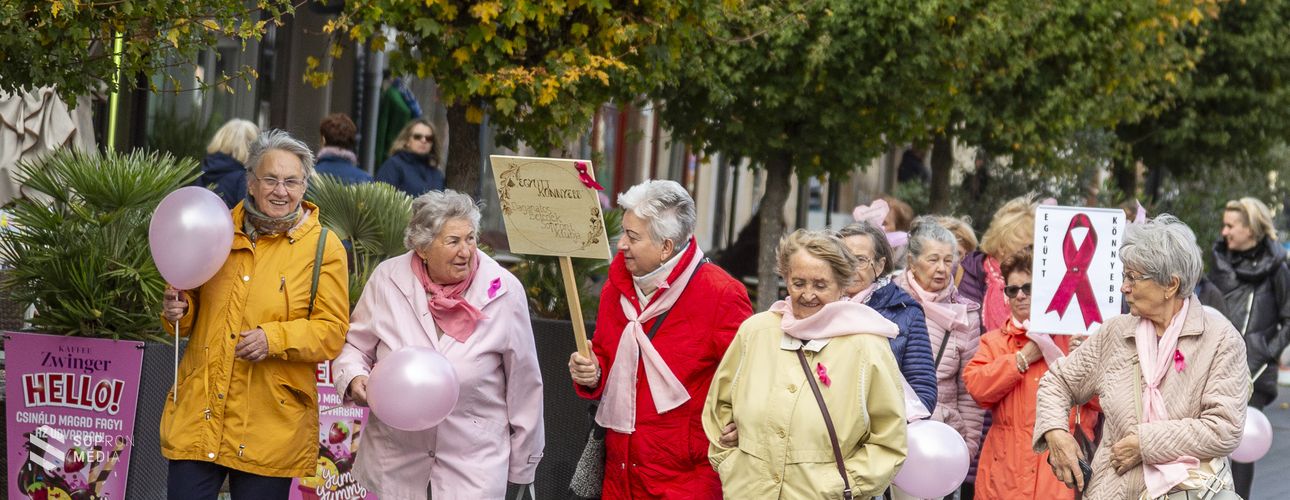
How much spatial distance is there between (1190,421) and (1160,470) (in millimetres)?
178

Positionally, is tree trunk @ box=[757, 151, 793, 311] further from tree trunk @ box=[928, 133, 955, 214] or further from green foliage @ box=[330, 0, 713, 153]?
green foliage @ box=[330, 0, 713, 153]

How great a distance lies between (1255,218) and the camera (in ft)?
32.8

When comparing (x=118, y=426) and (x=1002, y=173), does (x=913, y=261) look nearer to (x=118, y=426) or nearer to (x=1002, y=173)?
(x=118, y=426)

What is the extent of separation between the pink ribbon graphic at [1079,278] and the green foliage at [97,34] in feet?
9.99

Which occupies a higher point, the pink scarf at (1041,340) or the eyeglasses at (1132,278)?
the eyeglasses at (1132,278)

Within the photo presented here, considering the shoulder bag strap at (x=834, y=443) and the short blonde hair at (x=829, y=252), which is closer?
the shoulder bag strap at (x=834, y=443)

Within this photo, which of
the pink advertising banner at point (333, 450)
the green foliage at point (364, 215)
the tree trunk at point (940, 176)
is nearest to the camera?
the pink advertising banner at point (333, 450)

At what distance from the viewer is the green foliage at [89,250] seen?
21.4ft

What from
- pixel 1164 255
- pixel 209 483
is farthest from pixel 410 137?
pixel 1164 255

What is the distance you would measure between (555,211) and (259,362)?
1.08 metres

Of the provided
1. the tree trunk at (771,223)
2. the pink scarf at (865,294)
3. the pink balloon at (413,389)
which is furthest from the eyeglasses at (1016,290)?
the tree trunk at (771,223)

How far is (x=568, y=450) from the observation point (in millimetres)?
8211

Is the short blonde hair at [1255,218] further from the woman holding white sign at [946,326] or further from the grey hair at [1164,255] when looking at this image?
the grey hair at [1164,255]

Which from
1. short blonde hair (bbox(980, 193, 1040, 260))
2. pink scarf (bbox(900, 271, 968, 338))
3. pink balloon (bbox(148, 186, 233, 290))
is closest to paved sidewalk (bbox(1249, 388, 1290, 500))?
short blonde hair (bbox(980, 193, 1040, 260))
